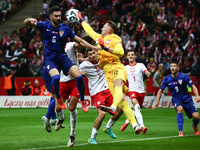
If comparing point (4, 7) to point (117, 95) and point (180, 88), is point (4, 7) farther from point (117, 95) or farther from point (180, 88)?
point (117, 95)

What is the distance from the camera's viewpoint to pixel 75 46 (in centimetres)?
1070

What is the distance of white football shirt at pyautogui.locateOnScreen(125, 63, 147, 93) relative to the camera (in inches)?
515

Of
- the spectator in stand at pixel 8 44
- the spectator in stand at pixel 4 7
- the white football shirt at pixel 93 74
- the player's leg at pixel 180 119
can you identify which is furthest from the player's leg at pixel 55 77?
the spectator in stand at pixel 4 7

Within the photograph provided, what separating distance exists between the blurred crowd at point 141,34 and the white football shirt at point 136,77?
10315 mm

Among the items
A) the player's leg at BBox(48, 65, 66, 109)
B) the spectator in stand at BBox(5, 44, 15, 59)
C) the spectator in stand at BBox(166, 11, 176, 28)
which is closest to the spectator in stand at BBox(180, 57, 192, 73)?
the spectator in stand at BBox(166, 11, 176, 28)

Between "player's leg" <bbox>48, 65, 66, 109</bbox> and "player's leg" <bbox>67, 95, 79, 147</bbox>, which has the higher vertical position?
"player's leg" <bbox>48, 65, 66, 109</bbox>

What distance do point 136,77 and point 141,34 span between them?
13.9m

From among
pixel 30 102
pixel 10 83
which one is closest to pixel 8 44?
pixel 10 83

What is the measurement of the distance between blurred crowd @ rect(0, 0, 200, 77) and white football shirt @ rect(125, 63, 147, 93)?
1032 cm

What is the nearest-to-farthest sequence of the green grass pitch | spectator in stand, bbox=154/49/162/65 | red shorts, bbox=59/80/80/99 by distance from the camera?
the green grass pitch
red shorts, bbox=59/80/80/99
spectator in stand, bbox=154/49/162/65

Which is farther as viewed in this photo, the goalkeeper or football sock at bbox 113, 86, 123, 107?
the goalkeeper

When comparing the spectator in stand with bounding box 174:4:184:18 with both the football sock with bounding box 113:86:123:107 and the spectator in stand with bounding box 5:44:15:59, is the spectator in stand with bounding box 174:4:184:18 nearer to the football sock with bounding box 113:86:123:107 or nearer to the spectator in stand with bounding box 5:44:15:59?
the spectator in stand with bounding box 5:44:15:59

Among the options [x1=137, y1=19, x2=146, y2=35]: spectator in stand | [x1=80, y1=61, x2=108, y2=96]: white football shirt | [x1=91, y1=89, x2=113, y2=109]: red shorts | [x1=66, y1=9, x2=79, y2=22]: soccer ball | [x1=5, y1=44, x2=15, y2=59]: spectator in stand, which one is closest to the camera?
[x1=66, y1=9, x2=79, y2=22]: soccer ball

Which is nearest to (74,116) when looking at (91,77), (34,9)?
(91,77)
